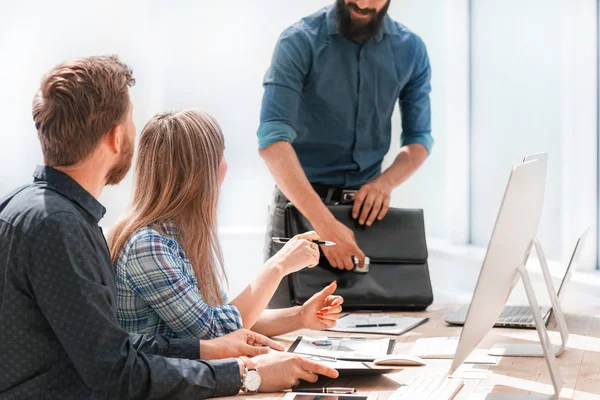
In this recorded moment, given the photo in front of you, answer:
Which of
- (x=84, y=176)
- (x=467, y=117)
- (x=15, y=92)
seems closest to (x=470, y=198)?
(x=467, y=117)

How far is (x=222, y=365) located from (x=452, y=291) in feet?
9.45

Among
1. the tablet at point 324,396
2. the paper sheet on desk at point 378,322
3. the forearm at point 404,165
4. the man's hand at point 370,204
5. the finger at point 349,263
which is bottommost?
the paper sheet on desk at point 378,322

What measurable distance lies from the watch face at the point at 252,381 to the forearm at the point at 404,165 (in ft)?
4.32

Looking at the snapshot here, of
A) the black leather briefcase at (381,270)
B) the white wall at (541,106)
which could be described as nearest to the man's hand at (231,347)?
the black leather briefcase at (381,270)

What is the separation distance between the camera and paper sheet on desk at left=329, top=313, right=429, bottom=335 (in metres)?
2.30

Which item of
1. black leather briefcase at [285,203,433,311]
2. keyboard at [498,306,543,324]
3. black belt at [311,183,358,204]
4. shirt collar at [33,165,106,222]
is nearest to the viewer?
shirt collar at [33,165,106,222]

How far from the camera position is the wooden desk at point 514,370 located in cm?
167

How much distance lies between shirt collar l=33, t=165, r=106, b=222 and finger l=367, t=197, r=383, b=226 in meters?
1.39

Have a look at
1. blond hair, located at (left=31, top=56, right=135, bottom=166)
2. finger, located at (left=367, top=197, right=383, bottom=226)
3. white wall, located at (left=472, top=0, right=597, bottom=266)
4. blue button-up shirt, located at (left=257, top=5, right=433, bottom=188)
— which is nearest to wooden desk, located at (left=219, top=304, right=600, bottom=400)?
finger, located at (left=367, top=197, right=383, bottom=226)

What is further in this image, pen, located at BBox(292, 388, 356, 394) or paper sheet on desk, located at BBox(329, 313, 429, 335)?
paper sheet on desk, located at BBox(329, 313, 429, 335)

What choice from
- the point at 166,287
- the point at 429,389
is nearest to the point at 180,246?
the point at 166,287

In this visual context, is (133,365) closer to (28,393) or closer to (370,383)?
(28,393)

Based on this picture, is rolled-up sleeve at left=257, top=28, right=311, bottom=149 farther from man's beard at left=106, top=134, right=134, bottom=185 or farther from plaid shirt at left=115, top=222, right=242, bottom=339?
man's beard at left=106, top=134, right=134, bottom=185

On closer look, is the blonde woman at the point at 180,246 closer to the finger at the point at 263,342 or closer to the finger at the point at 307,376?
the finger at the point at 263,342
